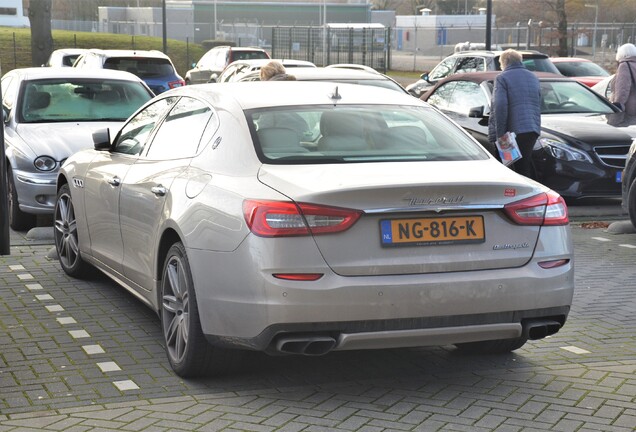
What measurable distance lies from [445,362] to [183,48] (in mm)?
56743

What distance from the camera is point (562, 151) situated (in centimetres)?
1265

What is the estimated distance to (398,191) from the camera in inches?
201

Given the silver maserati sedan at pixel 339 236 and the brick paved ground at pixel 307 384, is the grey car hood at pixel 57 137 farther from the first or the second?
the silver maserati sedan at pixel 339 236

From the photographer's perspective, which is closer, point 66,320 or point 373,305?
point 373,305

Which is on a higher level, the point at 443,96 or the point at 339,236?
the point at 339,236

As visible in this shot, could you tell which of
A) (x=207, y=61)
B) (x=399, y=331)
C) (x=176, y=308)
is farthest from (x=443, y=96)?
(x=207, y=61)

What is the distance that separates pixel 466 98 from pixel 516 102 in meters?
3.48

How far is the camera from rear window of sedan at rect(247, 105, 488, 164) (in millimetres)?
5676

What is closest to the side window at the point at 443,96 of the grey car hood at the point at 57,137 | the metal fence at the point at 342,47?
the grey car hood at the point at 57,137

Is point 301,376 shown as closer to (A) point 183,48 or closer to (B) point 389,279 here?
(B) point 389,279

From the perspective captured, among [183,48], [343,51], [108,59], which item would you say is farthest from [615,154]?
[183,48]

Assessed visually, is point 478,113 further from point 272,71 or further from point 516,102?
point 272,71

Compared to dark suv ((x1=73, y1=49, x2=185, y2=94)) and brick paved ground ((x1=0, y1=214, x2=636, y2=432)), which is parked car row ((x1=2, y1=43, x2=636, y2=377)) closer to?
brick paved ground ((x1=0, y1=214, x2=636, y2=432))

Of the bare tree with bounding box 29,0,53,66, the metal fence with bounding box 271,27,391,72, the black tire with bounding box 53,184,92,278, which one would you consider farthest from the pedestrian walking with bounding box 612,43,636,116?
the metal fence with bounding box 271,27,391,72
